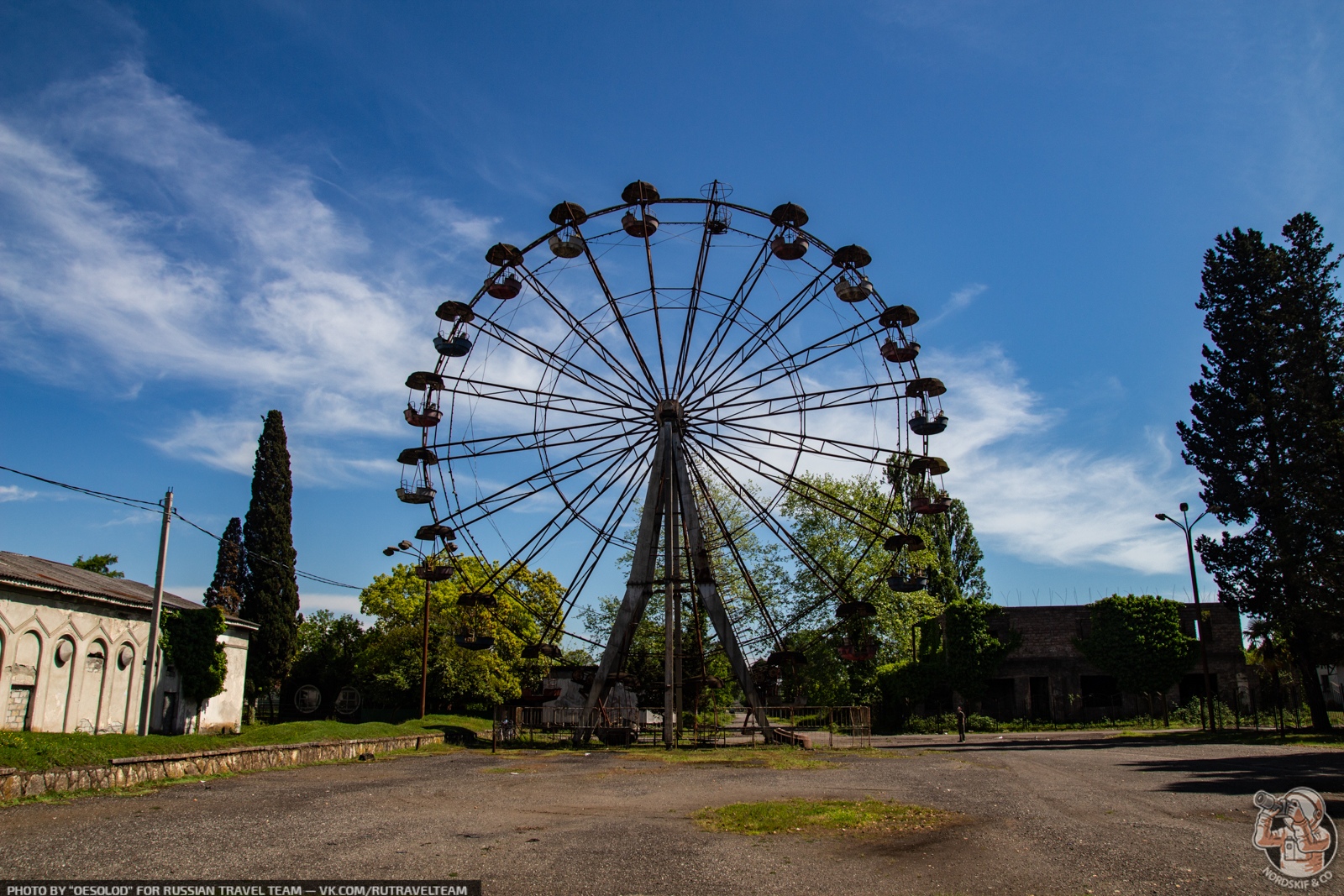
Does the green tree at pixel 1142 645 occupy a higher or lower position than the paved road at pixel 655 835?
higher

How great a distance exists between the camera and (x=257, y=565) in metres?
45.3

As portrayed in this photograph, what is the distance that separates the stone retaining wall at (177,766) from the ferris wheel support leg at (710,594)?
395 inches

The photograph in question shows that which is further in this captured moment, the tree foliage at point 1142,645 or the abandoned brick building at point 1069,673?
the abandoned brick building at point 1069,673

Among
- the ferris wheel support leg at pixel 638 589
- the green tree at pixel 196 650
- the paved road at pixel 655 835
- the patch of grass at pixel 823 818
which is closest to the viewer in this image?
the paved road at pixel 655 835

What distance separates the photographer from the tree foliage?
4184 cm

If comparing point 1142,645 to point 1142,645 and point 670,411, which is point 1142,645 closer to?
point 1142,645

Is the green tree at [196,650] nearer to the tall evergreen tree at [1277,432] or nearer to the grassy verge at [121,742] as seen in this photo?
the grassy verge at [121,742]

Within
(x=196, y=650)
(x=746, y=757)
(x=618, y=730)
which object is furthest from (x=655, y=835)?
(x=196, y=650)

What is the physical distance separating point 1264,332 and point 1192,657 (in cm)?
1747

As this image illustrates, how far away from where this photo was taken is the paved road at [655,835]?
760cm

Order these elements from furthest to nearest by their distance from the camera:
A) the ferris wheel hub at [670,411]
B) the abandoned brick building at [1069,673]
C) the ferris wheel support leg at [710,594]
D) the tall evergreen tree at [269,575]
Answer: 1. the tall evergreen tree at [269,575]
2. the abandoned brick building at [1069,673]
3. the ferris wheel hub at [670,411]
4. the ferris wheel support leg at [710,594]

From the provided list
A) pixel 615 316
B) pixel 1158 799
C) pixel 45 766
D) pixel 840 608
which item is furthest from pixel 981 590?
pixel 45 766

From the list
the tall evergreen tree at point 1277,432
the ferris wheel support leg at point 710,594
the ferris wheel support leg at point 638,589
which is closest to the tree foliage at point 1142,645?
the tall evergreen tree at point 1277,432

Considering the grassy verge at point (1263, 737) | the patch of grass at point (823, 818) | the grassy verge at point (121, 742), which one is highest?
the grassy verge at point (121, 742)
